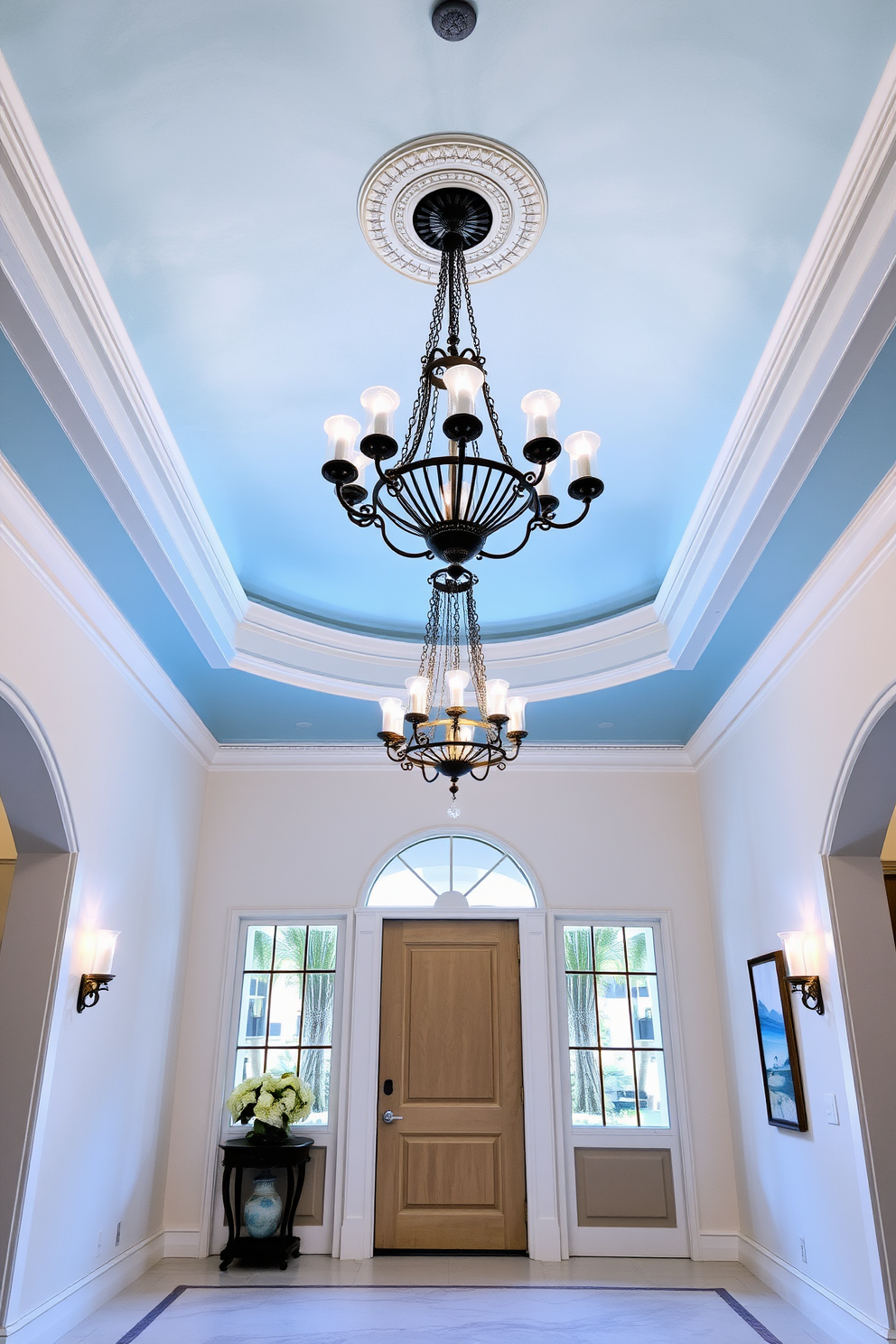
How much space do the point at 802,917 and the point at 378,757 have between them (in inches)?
123

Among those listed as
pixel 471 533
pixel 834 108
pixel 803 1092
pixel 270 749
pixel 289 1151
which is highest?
pixel 834 108

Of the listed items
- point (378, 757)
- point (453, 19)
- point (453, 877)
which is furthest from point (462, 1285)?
point (453, 19)

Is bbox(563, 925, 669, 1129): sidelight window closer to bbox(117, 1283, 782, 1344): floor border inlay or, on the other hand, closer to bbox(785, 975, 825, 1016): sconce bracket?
bbox(117, 1283, 782, 1344): floor border inlay

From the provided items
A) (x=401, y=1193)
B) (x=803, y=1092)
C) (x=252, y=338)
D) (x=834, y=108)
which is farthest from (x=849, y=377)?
(x=401, y=1193)

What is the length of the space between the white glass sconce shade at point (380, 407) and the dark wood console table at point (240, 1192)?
469 centimetres

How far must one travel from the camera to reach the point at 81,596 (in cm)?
426

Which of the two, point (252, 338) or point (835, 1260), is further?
point (835, 1260)

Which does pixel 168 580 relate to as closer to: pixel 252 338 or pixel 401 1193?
pixel 252 338

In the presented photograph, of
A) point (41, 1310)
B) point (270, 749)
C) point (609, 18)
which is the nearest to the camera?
point (609, 18)

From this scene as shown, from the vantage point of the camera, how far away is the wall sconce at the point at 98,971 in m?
4.43

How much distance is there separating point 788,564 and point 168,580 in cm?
292

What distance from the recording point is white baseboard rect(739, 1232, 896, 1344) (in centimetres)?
393

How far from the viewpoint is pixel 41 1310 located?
13.2 ft

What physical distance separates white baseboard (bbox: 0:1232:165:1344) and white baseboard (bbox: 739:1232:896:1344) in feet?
11.5
